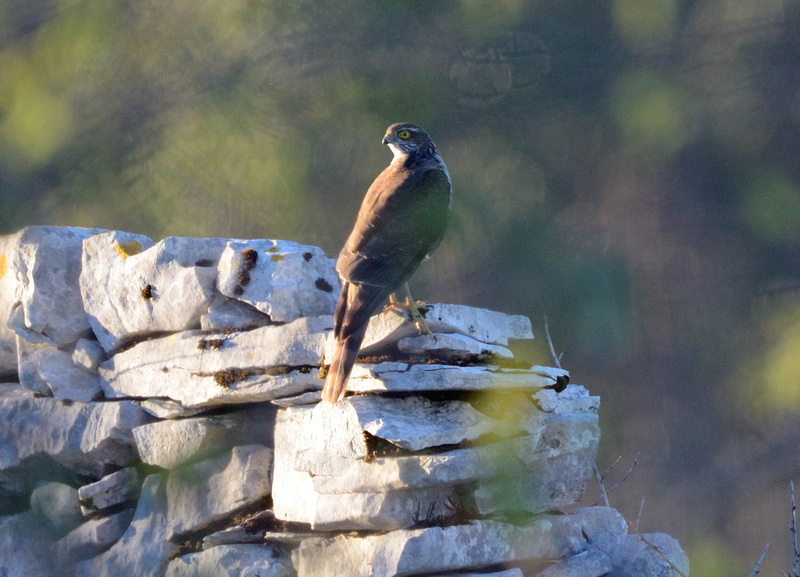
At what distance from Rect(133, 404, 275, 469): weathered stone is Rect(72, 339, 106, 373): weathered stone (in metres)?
0.52

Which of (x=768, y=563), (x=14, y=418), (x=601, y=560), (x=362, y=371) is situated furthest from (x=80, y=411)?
(x=768, y=563)

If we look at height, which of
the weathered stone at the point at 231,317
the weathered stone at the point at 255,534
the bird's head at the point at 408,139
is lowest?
the weathered stone at the point at 255,534

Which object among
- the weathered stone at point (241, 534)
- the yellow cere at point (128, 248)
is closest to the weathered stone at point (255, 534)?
the weathered stone at point (241, 534)

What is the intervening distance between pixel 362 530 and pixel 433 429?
0.49 meters

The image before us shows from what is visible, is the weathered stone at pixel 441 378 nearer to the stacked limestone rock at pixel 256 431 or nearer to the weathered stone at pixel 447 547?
the stacked limestone rock at pixel 256 431

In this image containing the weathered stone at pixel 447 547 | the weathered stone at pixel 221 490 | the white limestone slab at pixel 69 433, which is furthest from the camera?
the white limestone slab at pixel 69 433

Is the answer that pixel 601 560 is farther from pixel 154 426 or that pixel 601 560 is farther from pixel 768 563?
pixel 768 563

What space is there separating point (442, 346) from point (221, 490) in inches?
45.6

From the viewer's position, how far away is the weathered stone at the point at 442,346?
2922 mm

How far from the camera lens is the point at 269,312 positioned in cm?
329

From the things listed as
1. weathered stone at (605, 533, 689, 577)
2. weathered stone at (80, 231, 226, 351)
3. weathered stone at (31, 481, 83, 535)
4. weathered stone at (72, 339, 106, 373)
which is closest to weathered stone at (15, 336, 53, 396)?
weathered stone at (72, 339, 106, 373)

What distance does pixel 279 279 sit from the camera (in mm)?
3318

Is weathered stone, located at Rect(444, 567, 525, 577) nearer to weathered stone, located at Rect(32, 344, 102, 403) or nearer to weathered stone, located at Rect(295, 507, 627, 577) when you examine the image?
weathered stone, located at Rect(295, 507, 627, 577)

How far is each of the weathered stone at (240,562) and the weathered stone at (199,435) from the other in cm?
43
